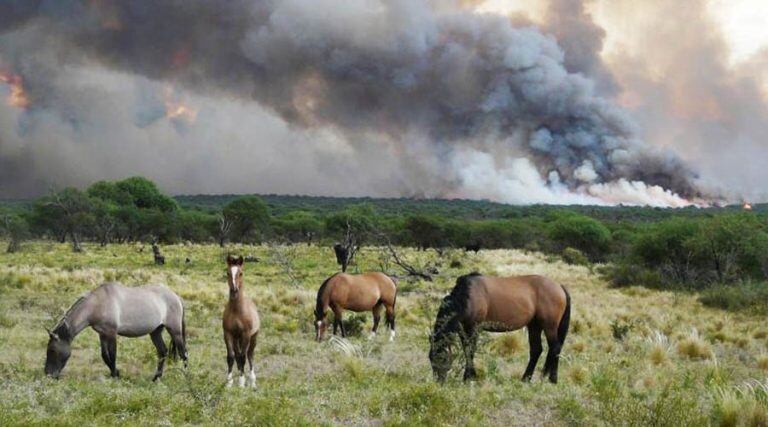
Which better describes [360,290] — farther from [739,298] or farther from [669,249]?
[669,249]

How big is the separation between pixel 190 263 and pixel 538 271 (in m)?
26.6

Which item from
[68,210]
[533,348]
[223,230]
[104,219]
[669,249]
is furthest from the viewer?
[104,219]

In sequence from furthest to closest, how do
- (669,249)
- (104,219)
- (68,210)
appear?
(104,219)
(68,210)
(669,249)

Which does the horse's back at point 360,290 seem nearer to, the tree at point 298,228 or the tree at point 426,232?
the tree at point 426,232

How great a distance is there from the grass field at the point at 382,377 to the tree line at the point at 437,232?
14.8m

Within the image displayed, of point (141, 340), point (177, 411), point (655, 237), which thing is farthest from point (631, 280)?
point (177, 411)

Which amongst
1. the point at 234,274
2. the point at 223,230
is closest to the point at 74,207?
the point at 223,230

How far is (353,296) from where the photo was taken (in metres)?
16.1

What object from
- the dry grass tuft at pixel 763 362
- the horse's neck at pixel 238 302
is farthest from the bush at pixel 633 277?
the horse's neck at pixel 238 302

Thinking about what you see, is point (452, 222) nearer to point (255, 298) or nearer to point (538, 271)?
point (538, 271)

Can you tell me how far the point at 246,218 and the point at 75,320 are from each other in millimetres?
78587

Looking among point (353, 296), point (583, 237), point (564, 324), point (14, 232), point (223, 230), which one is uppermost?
point (583, 237)

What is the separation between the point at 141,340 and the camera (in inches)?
591

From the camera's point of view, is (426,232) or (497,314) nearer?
(497,314)
